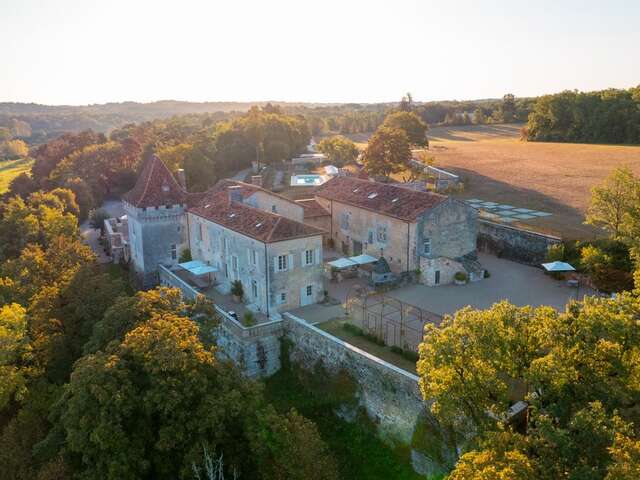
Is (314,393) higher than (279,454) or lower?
lower

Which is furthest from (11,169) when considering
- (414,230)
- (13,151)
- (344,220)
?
(414,230)

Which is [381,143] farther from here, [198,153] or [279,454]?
[279,454]

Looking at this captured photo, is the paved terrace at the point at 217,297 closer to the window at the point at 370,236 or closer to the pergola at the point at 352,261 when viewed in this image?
the pergola at the point at 352,261

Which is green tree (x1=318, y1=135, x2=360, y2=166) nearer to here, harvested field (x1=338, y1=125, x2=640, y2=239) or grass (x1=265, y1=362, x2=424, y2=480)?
harvested field (x1=338, y1=125, x2=640, y2=239)

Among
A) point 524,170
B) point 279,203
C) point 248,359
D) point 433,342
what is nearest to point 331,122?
point 524,170

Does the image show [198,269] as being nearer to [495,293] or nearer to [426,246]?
[426,246]

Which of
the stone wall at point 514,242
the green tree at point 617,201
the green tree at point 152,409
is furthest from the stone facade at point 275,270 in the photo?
the green tree at point 617,201
